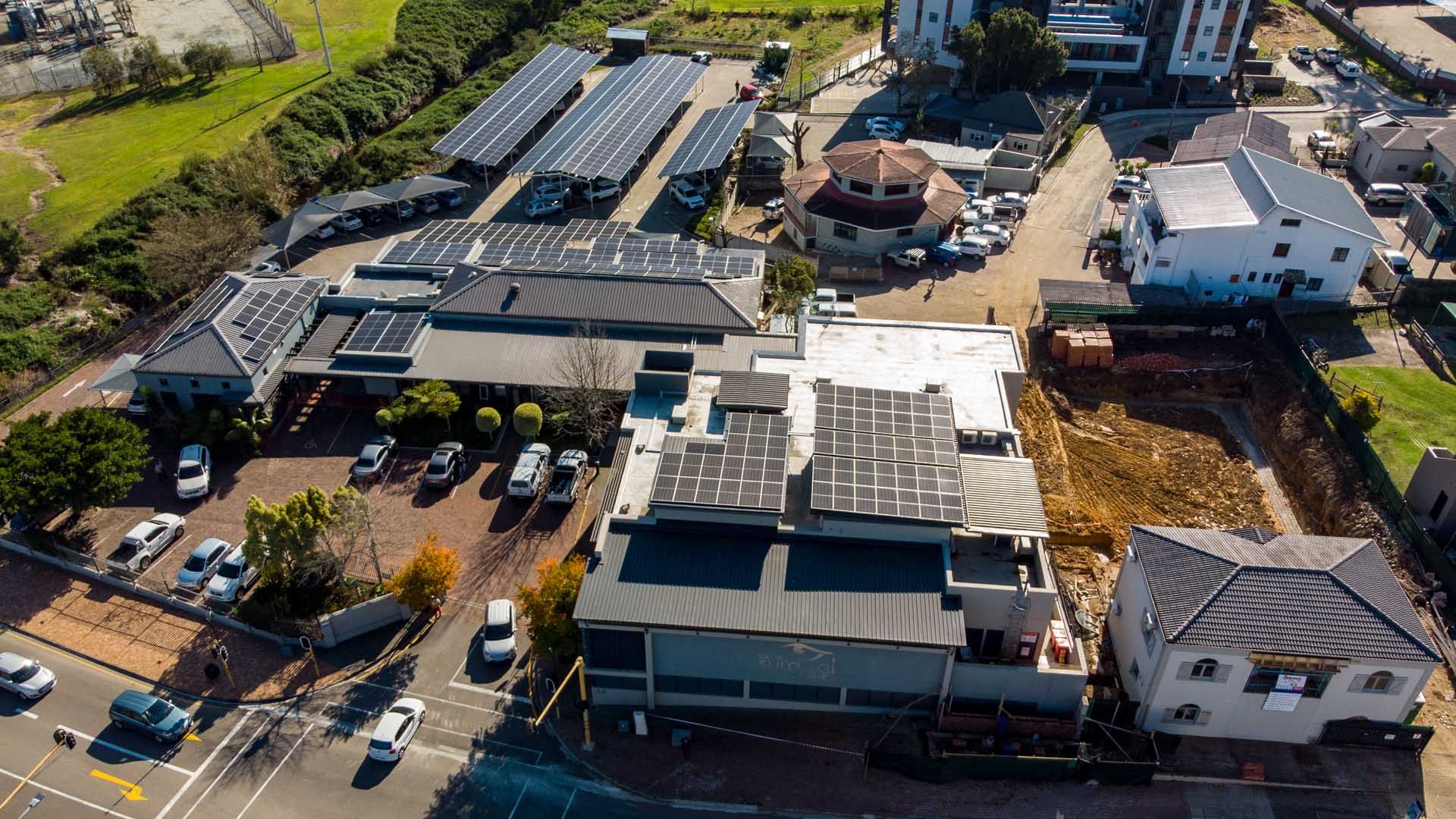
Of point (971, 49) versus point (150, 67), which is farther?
point (150, 67)

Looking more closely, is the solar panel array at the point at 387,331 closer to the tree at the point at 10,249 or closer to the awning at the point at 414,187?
the awning at the point at 414,187

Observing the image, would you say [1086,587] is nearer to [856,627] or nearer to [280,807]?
[856,627]

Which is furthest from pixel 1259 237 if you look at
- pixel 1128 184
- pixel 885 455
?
pixel 885 455

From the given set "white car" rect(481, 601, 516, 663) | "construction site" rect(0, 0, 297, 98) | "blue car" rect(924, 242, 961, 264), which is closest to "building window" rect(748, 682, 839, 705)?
"white car" rect(481, 601, 516, 663)

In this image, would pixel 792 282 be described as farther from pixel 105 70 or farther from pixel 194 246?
pixel 105 70

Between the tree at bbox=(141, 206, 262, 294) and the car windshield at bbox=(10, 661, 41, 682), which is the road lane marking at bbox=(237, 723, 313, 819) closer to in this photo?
the car windshield at bbox=(10, 661, 41, 682)

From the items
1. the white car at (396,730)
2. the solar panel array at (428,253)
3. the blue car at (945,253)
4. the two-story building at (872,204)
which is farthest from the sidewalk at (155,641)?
the blue car at (945,253)
